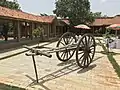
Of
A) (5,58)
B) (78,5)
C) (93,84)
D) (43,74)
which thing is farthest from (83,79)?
(78,5)

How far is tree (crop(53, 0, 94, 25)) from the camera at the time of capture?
1264 inches

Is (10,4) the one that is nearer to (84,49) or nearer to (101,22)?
(101,22)

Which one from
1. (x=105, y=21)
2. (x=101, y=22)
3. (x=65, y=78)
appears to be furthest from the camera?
(x=105, y=21)

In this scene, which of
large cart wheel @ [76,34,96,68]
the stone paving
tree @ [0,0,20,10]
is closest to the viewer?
the stone paving

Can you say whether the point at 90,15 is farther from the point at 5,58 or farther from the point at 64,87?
the point at 64,87

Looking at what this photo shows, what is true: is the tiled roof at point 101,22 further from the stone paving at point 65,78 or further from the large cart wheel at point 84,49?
the stone paving at point 65,78

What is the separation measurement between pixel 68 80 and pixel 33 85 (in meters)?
1.26

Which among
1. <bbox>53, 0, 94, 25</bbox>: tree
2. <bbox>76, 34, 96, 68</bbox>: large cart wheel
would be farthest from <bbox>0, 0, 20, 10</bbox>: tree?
<bbox>76, 34, 96, 68</bbox>: large cart wheel

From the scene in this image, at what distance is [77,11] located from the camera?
3197 cm

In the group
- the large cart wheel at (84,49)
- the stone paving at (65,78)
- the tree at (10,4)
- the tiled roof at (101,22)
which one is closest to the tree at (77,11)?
the tiled roof at (101,22)

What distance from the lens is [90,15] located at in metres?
33.7

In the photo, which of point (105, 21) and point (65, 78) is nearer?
point (65, 78)

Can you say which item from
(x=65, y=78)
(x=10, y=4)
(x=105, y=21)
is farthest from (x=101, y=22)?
(x=65, y=78)

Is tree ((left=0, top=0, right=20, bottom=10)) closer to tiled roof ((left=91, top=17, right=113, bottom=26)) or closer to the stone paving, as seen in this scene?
tiled roof ((left=91, top=17, right=113, bottom=26))
